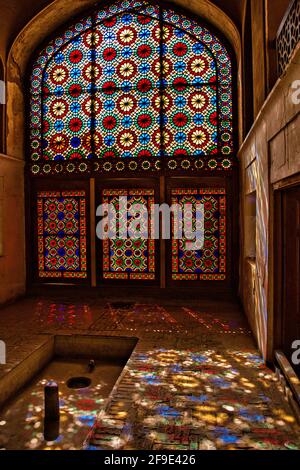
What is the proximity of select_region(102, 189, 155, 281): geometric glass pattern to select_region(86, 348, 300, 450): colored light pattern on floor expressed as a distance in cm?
287

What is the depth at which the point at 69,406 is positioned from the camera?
3.50m

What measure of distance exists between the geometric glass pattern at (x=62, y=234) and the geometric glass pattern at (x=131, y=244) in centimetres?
49

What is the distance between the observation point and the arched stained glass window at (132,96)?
6613 mm

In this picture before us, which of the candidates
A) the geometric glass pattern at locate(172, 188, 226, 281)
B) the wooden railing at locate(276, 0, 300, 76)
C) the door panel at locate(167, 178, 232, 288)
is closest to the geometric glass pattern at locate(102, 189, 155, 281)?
the door panel at locate(167, 178, 232, 288)

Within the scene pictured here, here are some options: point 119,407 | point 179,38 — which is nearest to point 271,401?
point 119,407

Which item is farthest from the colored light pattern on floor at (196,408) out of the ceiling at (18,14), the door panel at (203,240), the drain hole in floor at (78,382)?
the ceiling at (18,14)

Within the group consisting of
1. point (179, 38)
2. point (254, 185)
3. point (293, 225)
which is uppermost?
point (179, 38)

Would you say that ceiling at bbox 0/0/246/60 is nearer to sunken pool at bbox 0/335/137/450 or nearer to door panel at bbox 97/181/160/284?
door panel at bbox 97/181/160/284

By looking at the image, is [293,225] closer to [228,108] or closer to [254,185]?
[254,185]

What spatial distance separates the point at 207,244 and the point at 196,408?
3.89 m

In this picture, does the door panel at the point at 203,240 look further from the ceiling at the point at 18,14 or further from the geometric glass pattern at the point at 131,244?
the ceiling at the point at 18,14

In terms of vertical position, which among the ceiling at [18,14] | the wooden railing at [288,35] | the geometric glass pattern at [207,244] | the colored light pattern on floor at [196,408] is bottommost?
the colored light pattern on floor at [196,408]

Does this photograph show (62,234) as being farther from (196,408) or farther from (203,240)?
(196,408)

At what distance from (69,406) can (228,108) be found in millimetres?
5446
